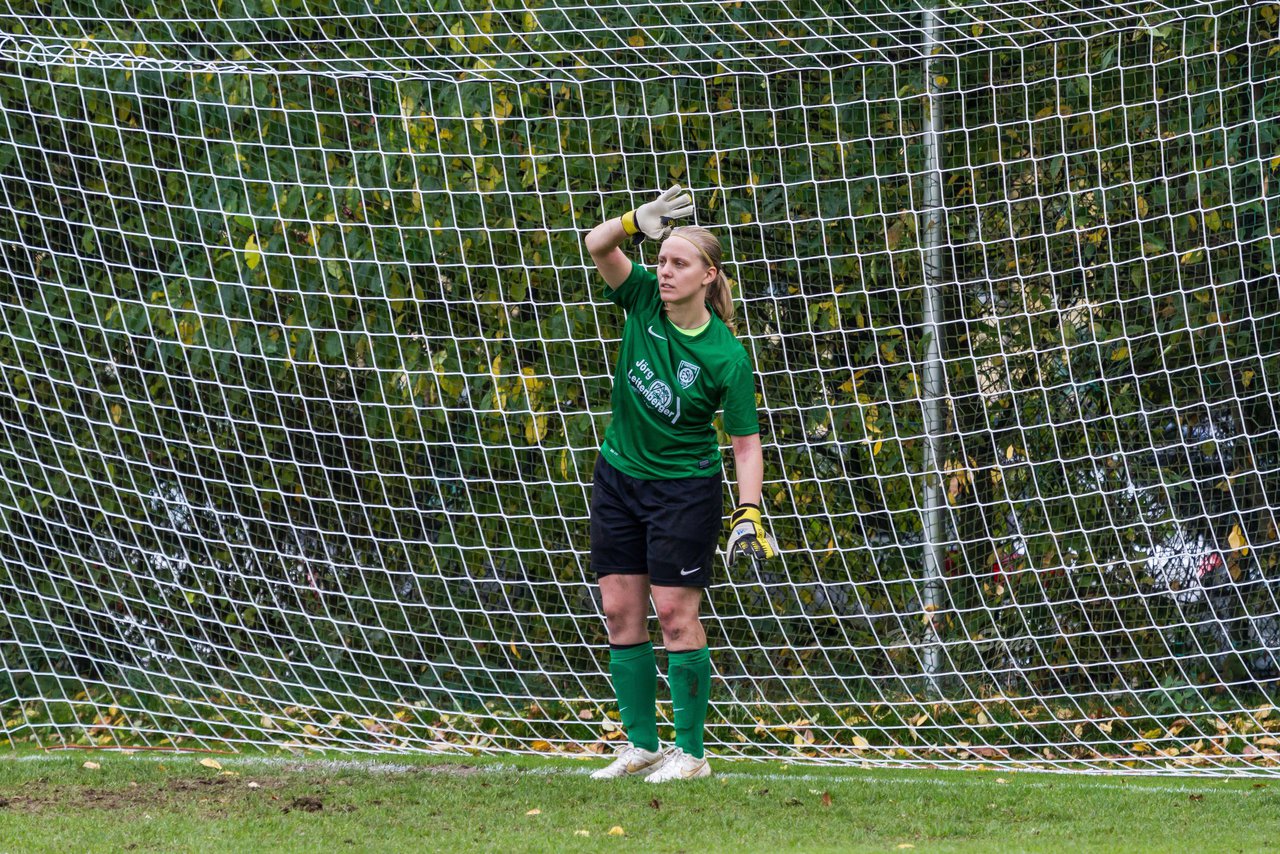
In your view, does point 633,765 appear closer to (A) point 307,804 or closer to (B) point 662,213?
(A) point 307,804

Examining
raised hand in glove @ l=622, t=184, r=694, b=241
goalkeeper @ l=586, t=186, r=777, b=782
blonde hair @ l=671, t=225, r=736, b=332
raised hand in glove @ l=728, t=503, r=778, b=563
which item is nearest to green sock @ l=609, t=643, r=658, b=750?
goalkeeper @ l=586, t=186, r=777, b=782

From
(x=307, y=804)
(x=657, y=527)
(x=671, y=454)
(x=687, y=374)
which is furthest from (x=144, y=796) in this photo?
(x=687, y=374)

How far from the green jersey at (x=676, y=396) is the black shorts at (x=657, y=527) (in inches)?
1.5

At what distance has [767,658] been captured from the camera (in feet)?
16.2

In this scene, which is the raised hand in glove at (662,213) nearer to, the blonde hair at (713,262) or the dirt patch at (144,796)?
the blonde hair at (713,262)

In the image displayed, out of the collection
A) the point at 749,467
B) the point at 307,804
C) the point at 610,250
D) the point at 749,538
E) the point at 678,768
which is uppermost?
the point at 610,250

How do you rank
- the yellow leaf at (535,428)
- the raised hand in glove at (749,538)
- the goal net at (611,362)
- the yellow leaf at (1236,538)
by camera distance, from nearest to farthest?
1. the raised hand in glove at (749,538)
2. the goal net at (611,362)
3. the yellow leaf at (1236,538)
4. the yellow leaf at (535,428)

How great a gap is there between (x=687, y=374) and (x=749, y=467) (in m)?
0.28

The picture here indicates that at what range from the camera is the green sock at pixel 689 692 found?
3.64 m

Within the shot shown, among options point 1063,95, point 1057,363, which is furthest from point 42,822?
point 1063,95

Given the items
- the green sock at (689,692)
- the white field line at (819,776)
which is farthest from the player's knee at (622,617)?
the white field line at (819,776)

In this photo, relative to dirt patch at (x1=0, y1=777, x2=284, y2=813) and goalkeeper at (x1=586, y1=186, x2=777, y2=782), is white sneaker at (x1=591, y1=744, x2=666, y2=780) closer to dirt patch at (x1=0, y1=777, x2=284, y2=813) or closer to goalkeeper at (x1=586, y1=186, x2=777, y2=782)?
goalkeeper at (x1=586, y1=186, x2=777, y2=782)

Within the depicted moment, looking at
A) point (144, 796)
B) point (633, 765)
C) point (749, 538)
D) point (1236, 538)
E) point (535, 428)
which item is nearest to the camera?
point (749, 538)

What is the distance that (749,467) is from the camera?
353 cm
